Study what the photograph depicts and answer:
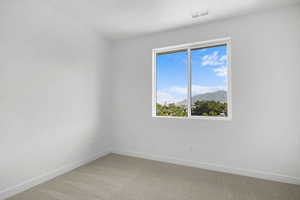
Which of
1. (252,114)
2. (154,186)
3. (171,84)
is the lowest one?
(154,186)

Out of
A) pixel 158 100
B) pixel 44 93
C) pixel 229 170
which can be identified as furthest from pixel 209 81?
pixel 44 93

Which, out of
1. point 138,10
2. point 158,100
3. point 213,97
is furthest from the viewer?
point 158,100

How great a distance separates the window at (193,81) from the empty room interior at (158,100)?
0.07ft

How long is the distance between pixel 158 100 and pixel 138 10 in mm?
1737

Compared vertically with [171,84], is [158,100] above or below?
below

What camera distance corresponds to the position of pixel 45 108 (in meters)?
2.40

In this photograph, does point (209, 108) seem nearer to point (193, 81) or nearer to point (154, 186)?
point (193, 81)

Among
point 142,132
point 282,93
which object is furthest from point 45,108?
point 282,93

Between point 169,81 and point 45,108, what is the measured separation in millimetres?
2250

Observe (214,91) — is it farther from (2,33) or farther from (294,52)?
(2,33)

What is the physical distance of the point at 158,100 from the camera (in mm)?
3447

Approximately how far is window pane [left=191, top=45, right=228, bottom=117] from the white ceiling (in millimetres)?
595

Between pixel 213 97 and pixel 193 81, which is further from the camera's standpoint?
pixel 193 81

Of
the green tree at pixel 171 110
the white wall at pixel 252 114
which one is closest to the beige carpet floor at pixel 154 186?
the white wall at pixel 252 114
